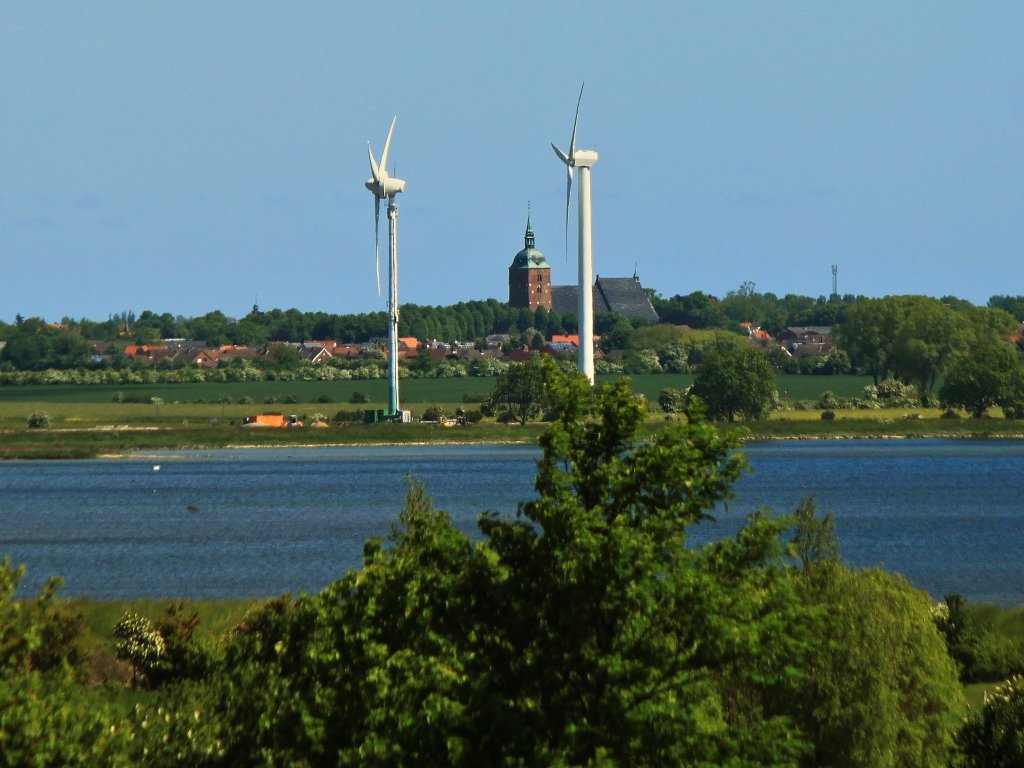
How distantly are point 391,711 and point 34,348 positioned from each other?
572 ft

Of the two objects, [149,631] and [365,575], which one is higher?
[365,575]

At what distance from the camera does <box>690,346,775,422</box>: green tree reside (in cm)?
9762

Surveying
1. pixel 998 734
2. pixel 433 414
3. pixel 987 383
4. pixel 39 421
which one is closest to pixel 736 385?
pixel 987 383

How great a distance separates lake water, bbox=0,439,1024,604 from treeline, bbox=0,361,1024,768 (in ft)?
40.2

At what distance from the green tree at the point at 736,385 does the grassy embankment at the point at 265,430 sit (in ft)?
6.39

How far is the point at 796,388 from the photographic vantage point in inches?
5226

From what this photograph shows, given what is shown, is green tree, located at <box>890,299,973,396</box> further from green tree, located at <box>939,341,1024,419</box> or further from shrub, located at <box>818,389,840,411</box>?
green tree, located at <box>939,341,1024,419</box>

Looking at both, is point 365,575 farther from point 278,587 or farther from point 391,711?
point 278,587

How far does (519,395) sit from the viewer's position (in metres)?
98.0

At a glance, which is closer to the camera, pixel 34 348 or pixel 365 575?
pixel 365 575

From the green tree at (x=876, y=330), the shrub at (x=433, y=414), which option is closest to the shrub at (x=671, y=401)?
the shrub at (x=433, y=414)

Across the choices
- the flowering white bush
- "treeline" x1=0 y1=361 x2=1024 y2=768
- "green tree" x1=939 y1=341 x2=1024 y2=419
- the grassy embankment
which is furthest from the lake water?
"treeline" x1=0 y1=361 x2=1024 y2=768

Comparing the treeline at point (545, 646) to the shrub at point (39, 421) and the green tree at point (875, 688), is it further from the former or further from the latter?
the shrub at point (39, 421)

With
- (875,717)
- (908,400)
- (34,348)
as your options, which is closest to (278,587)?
(875,717)
